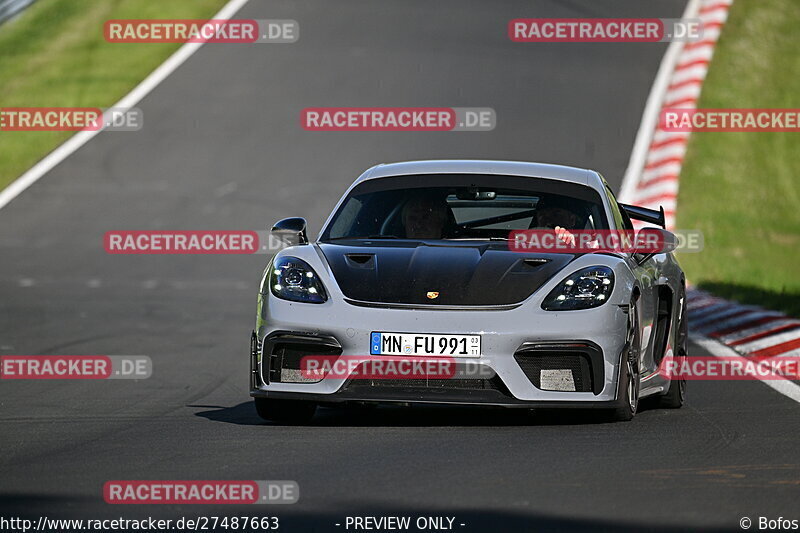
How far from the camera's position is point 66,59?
28312mm

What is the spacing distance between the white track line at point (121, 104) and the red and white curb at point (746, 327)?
1000cm

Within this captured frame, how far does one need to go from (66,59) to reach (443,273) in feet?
70.2

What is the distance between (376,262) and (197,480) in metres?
2.18

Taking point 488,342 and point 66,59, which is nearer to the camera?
point 488,342

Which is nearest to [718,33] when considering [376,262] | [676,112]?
[676,112]

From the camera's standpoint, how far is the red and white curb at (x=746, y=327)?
12547 mm

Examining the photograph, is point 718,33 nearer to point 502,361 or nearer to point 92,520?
point 502,361

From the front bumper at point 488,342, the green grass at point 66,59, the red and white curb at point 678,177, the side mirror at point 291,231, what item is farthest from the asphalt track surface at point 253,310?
the side mirror at point 291,231

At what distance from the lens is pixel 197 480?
6395 mm

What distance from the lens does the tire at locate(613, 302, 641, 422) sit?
8.06 metres

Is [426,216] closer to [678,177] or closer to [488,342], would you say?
[488,342]

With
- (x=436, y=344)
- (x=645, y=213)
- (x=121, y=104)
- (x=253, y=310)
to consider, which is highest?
(x=121, y=104)

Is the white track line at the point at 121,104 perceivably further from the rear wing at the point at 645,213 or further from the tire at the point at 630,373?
the tire at the point at 630,373

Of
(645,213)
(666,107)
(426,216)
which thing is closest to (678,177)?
(666,107)
